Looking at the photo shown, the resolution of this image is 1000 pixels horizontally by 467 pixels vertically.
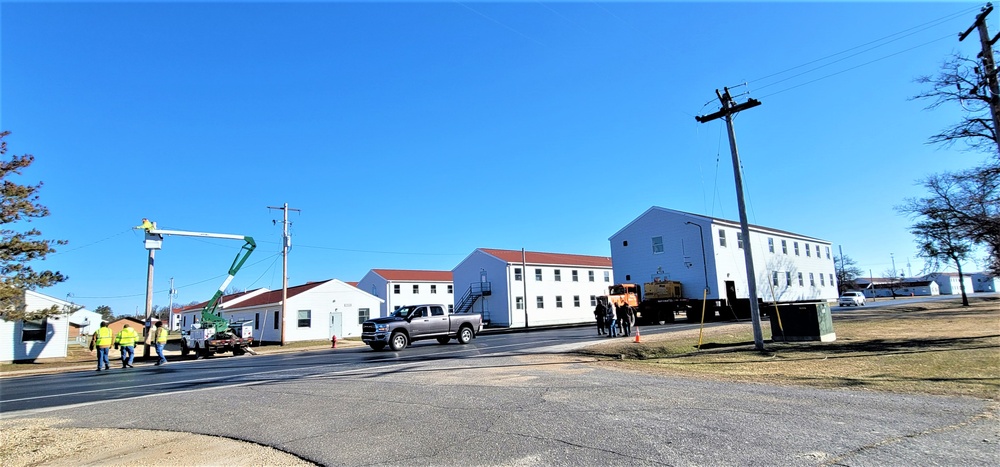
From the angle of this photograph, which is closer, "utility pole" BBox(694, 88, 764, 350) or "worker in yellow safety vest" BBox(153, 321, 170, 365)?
"utility pole" BBox(694, 88, 764, 350)

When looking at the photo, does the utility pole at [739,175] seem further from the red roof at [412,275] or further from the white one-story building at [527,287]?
the red roof at [412,275]

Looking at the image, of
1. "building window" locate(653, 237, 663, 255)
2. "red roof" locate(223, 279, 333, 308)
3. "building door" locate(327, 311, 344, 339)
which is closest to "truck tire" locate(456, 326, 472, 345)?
"building door" locate(327, 311, 344, 339)

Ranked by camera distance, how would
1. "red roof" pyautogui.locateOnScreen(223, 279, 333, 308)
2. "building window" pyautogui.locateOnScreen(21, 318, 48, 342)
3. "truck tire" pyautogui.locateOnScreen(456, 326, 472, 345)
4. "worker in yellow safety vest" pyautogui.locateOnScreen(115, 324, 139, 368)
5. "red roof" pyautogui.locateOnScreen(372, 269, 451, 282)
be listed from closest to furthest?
"worker in yellow safety vest" pyautogui.locateOnScreen(115, 324, 139, 368) → "truck tire" pyautogui.locateOnScreen(456, 326, 472, 345) → "building window" pyautogui.locateOnScreen(21, 318, 48, 342) → "red roof" pyautogui.locateOnScreen(223, 279, 333, 308) → "red roof" pyautogui.locateOnScreen(372, 269, 451, 282)

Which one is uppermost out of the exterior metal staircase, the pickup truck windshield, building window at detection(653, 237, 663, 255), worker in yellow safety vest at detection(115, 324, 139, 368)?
building window at detection(653, 237, 663, 255)

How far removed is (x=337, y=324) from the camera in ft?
137

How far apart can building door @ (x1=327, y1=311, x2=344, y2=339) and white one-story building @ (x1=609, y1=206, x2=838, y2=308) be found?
22521 mm

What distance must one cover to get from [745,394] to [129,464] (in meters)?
8.29

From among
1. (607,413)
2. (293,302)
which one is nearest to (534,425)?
(607,413)

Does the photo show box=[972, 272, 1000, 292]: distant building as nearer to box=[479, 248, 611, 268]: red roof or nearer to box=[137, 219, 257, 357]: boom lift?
box=[479, 248, 611, 268]: red roof

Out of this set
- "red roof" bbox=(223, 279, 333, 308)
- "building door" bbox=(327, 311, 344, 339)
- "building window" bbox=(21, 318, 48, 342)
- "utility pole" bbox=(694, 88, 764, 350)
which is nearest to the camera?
"utility pole" bbox=(694, 88, 764, 350)

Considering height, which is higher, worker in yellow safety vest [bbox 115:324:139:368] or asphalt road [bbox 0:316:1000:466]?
worker in yellow safety vest [bbox 115:324:139:368]

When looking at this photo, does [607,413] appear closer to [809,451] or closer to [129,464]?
[809,451]

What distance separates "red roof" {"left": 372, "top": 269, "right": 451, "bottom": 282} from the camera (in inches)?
2210

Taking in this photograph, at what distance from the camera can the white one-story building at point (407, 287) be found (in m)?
54.8
